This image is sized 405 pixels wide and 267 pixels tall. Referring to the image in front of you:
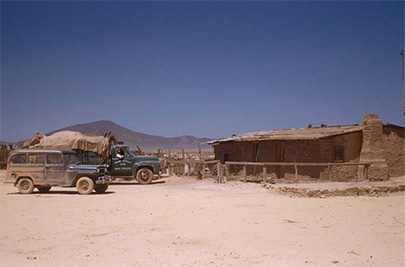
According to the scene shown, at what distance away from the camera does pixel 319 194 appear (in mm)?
15719

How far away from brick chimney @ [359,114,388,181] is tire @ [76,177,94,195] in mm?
15032

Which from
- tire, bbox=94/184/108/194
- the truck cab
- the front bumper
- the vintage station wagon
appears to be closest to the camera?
the vintage station wagon

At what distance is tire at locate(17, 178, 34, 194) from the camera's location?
16.8m

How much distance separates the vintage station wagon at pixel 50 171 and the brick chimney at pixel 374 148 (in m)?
14.5

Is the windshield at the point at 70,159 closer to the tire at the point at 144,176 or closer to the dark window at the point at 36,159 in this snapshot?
the dark window at the point at 36,159

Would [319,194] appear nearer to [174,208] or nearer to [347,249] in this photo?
[174,208]

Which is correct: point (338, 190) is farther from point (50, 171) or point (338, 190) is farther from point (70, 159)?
point (50, 171)

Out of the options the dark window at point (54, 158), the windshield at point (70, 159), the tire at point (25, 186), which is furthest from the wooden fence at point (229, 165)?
the tire at point (25, 186)

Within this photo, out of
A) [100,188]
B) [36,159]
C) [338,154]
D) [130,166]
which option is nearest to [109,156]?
Answer: [130,166]

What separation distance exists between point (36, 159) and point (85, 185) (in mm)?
2505

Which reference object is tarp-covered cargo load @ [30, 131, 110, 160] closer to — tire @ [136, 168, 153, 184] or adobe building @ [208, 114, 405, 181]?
tire @ [136, 168, 153, 184]

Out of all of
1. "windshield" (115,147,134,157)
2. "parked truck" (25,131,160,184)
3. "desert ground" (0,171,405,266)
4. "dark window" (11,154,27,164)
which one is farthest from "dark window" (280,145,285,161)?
"dark window" (11,154,27,164)

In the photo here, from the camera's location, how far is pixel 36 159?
54.9ft

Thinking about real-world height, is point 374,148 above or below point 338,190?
above
